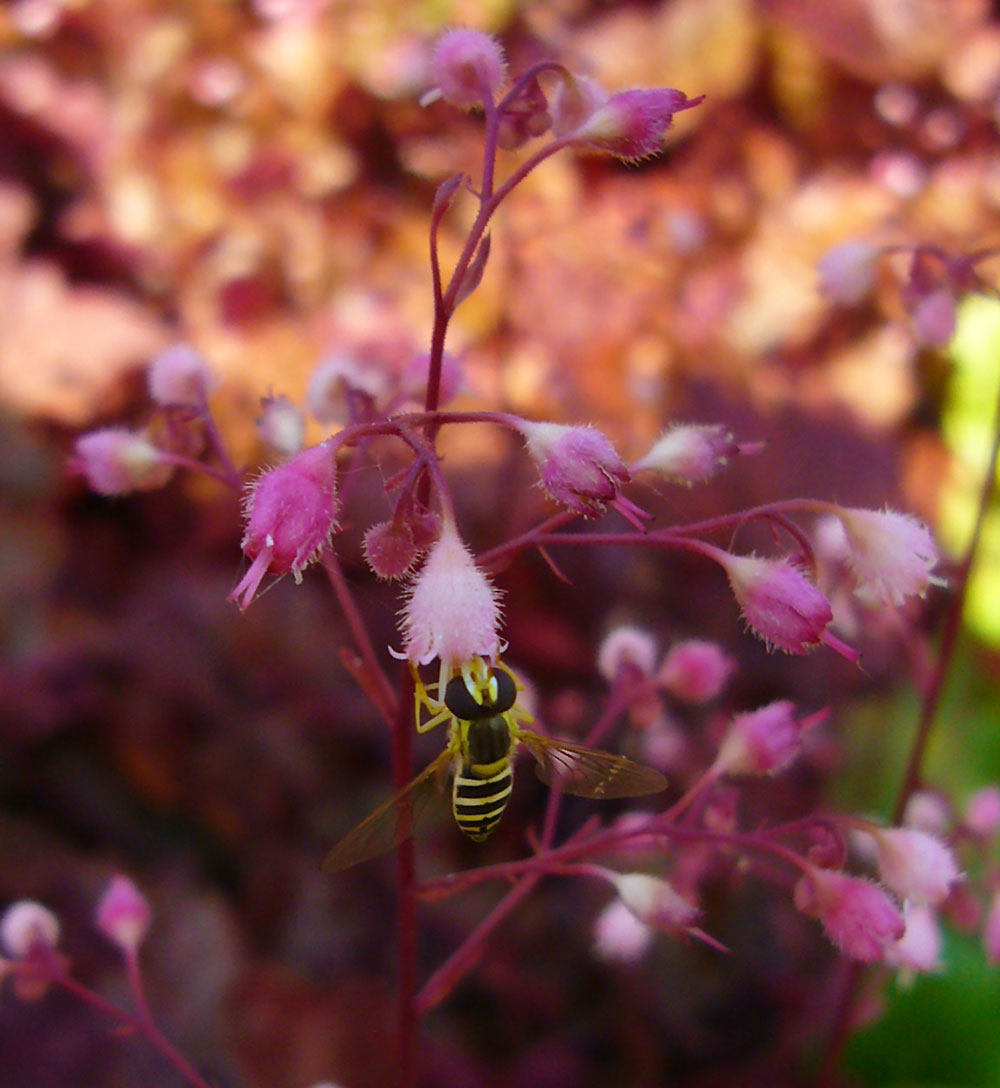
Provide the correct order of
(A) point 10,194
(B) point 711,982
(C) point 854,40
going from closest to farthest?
(B) point 711,982, (A) point 10,194, (C) point 854,40

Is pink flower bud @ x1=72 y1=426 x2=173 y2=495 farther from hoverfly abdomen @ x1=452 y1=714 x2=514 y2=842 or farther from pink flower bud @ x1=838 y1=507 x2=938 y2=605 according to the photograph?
pink flower bud @ x1=838 y1=507 x2=938 y2=605

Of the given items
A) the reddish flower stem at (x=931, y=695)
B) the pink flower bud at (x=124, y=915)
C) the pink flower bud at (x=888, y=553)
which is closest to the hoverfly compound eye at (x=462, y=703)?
the pink flower bud at (x=888, y=553)

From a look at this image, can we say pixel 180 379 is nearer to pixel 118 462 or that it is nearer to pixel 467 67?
pixel 118 462

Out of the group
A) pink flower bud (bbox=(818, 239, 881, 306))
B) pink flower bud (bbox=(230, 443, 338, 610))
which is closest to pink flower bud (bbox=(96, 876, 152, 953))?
pink flower bud (bbox=(230, 443, 338, 610))

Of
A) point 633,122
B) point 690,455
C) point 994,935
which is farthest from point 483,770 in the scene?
point 994,935

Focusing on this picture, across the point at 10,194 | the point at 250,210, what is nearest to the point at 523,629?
the point at 250,210

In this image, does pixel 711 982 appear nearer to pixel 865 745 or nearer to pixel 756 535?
pixel 865 745
